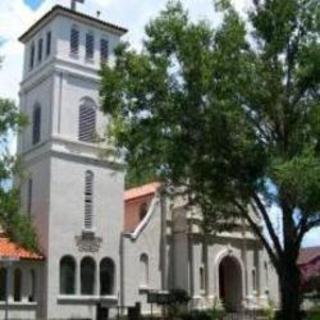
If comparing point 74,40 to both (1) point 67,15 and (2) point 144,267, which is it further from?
(2) point 144,267

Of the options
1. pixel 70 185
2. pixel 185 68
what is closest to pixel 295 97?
pixel 185 68

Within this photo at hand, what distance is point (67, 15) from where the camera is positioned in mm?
44312

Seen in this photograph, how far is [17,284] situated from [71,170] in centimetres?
733

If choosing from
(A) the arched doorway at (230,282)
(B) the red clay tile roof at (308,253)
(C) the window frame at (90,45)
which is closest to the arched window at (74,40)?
(C) the window frame at (90,45)

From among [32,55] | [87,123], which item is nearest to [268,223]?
[87,123]

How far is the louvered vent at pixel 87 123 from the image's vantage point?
4366 cm

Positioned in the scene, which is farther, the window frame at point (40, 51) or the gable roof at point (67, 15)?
the window frame at point (40, 51)

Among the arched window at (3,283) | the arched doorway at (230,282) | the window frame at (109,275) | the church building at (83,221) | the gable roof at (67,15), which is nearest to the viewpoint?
the arched window at (3,283)

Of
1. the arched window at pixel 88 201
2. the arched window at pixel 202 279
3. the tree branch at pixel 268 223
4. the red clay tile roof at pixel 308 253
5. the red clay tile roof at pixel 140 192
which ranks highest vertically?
the red clay tile roof at pixel 140 192

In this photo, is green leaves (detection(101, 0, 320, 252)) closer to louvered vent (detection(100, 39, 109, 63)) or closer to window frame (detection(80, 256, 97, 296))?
window frame (detection(80, 256, 97, 296))

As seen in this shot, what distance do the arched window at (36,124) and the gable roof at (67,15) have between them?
5297 millimetres

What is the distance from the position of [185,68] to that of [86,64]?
19265 mm

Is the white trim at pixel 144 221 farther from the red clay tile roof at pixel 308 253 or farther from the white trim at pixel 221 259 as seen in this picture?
the red clay tile roof at pixel 308 253

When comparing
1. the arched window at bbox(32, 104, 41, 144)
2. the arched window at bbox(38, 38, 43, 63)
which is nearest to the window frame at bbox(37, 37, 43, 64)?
the arched window at bbox(38, 38, 43, 63)
